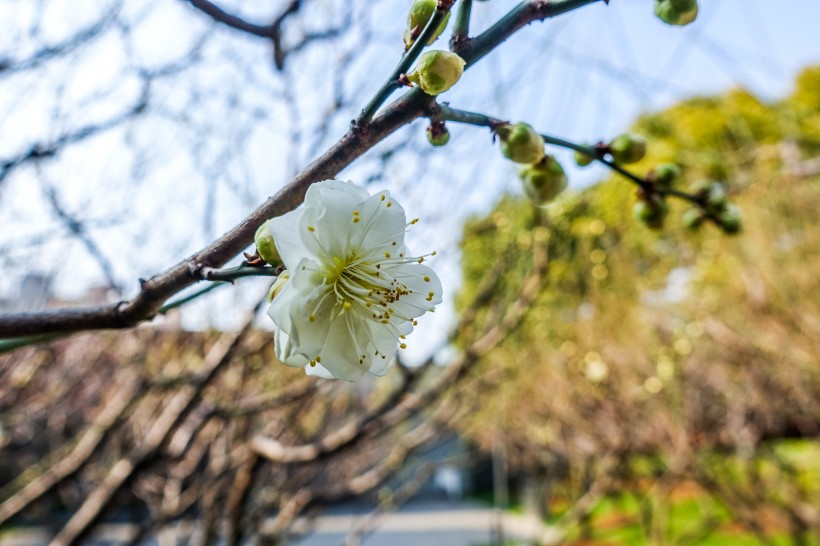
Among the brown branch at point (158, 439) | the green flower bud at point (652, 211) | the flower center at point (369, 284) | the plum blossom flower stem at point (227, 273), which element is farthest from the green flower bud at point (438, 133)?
the brown branch at point (158, 439)

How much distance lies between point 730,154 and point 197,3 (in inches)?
199

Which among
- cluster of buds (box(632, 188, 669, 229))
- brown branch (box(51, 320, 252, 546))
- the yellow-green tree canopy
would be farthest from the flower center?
the yellow-green tree canopy

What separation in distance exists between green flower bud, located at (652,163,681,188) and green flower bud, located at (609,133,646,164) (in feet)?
0.52

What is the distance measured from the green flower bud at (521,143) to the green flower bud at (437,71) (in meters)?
0.18

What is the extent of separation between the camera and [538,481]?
13.3 m

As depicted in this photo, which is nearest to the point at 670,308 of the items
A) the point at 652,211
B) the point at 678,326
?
the point at 678,326

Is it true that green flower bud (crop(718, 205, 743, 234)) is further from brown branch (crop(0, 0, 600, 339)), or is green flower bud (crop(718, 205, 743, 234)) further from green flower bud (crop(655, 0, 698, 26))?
brown branch (crop(0, 0, 600, 339))

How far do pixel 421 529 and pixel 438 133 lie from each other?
1867 cm

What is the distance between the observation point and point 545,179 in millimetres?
974

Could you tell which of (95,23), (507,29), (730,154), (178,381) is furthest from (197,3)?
(730,154)

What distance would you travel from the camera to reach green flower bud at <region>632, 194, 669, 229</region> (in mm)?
1126

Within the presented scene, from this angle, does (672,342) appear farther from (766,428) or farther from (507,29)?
(507,29)

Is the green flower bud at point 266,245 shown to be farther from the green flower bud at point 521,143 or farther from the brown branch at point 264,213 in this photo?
the green flower bud at point 521,143

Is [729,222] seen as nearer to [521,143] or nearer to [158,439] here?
[521,143]
